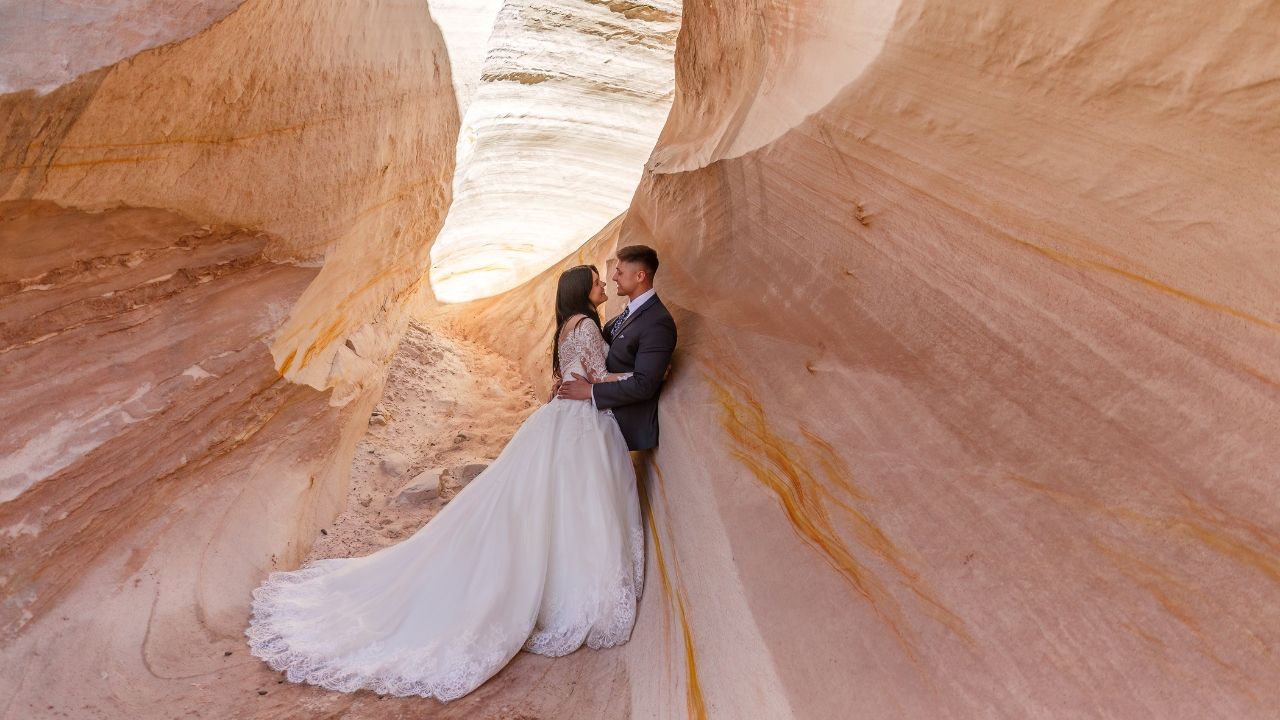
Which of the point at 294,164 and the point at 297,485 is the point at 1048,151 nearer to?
the point at 294,164

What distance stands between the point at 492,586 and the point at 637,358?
0.96 metres

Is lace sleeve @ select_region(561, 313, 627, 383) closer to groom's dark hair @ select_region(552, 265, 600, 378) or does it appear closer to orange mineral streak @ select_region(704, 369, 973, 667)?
groom's dark hair @ select_region(552, 265, 600, 378)

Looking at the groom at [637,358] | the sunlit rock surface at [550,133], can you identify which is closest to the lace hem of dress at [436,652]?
the groom at [637,358]

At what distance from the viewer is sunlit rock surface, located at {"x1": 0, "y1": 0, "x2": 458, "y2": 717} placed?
2.36 meters

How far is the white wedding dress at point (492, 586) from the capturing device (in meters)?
2.46

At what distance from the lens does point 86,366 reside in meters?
2.57

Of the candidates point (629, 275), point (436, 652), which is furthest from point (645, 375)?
point (436, 652)

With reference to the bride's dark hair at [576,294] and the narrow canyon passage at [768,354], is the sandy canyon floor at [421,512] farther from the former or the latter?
the bride's dark hair at [576,294]

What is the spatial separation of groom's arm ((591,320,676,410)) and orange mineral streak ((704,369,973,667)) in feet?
0.69

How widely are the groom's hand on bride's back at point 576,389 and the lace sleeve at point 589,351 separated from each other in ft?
0.18

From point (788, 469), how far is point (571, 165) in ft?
19.0

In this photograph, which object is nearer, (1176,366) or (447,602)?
(1176,366)

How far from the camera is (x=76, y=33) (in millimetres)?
2258

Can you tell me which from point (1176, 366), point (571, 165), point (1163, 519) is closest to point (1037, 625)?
point (1163, 519)
